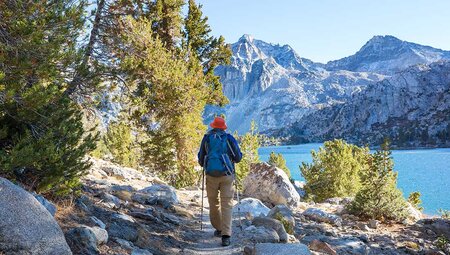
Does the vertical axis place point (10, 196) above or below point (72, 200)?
above

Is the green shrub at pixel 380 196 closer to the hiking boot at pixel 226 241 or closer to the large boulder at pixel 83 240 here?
the hiking boot at pixel 226 241

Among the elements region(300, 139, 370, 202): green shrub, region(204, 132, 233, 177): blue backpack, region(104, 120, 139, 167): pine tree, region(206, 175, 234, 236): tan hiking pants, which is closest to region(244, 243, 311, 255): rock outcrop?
region(206, 175, 234, 236): tan hiking pants

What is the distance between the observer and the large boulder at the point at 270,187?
16.5 m

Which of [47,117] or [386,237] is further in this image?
[386,237]

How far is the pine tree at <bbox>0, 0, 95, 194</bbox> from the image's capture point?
548cm

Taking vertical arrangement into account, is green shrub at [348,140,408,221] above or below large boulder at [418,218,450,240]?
above

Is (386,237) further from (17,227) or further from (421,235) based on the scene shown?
(17,227)

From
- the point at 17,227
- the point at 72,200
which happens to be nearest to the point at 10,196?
the point at 17,227

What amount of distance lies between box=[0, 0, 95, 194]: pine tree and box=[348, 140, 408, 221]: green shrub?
35.1 ft

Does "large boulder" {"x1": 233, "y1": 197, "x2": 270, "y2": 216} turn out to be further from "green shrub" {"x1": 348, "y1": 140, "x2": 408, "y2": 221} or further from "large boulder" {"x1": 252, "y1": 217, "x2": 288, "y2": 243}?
"green shrub" {"x1": 348, "y1": 140, "x2": 408, "y2": 221}

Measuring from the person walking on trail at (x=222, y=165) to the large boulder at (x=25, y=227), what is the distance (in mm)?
3452

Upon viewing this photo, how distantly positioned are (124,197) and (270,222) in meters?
3.97

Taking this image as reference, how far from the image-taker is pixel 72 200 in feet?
22.1

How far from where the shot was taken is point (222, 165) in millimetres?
7359
